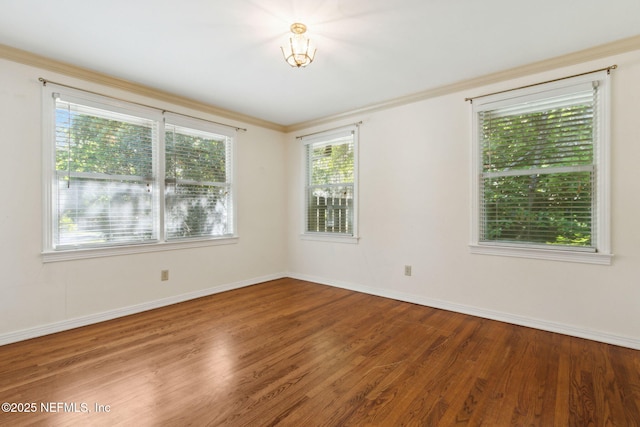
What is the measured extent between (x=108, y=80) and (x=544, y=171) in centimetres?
442

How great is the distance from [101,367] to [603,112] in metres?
4.48

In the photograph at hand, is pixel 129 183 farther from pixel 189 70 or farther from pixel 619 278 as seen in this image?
pixel 619 278

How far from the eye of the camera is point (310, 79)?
123 inches

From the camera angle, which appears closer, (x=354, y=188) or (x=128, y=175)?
(x=128, y=175)

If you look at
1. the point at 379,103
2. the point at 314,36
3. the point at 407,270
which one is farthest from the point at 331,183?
the point at 314,36

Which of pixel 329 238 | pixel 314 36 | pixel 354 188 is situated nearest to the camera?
pixel 314 36

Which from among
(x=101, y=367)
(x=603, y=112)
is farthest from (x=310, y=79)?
(x=101, y=367)

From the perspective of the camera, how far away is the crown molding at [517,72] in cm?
245

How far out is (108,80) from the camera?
3.03 metres

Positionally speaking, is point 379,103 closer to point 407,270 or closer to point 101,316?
point 407,270

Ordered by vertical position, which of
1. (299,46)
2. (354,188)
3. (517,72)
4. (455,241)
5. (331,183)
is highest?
(517,72)

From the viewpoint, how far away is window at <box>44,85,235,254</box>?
2.79m
